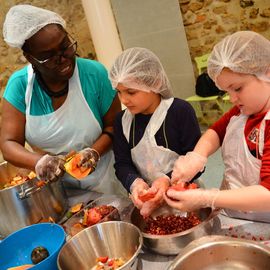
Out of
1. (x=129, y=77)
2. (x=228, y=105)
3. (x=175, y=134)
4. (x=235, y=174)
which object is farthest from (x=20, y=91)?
(x=228, y=105)

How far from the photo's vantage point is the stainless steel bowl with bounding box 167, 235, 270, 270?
0.95 meters

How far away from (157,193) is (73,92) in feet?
2.61

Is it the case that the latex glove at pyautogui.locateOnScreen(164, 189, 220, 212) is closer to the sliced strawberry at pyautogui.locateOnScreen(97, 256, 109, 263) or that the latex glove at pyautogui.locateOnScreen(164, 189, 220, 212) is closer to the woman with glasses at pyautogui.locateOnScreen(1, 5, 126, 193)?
the sliced strawberry at pyautogui.locateOnScreen(97, 256, 109, 263)

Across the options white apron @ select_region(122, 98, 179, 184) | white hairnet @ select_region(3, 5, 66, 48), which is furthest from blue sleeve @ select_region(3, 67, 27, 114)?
white apron @ select_region(122, 98, 179, 184)

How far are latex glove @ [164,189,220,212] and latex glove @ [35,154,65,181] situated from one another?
61 centimetres

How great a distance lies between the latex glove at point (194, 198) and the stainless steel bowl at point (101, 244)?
0.19 m

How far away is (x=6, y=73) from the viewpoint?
398 centimetres

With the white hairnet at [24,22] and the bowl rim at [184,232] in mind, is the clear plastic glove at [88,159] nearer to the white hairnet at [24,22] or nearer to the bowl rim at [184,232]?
the bowl rim at [184,232]

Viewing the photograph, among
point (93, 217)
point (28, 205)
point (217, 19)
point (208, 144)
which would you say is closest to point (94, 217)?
point (93, 217)

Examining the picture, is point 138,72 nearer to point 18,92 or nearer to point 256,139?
point 256,139

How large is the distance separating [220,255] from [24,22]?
138cm

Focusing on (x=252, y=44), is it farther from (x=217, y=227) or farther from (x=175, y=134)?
(x=217, y=227)

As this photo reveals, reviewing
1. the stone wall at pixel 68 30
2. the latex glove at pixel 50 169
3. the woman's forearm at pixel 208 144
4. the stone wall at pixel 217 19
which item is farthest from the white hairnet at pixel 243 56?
the stone wall at pixel 68 30

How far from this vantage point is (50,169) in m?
1.51
